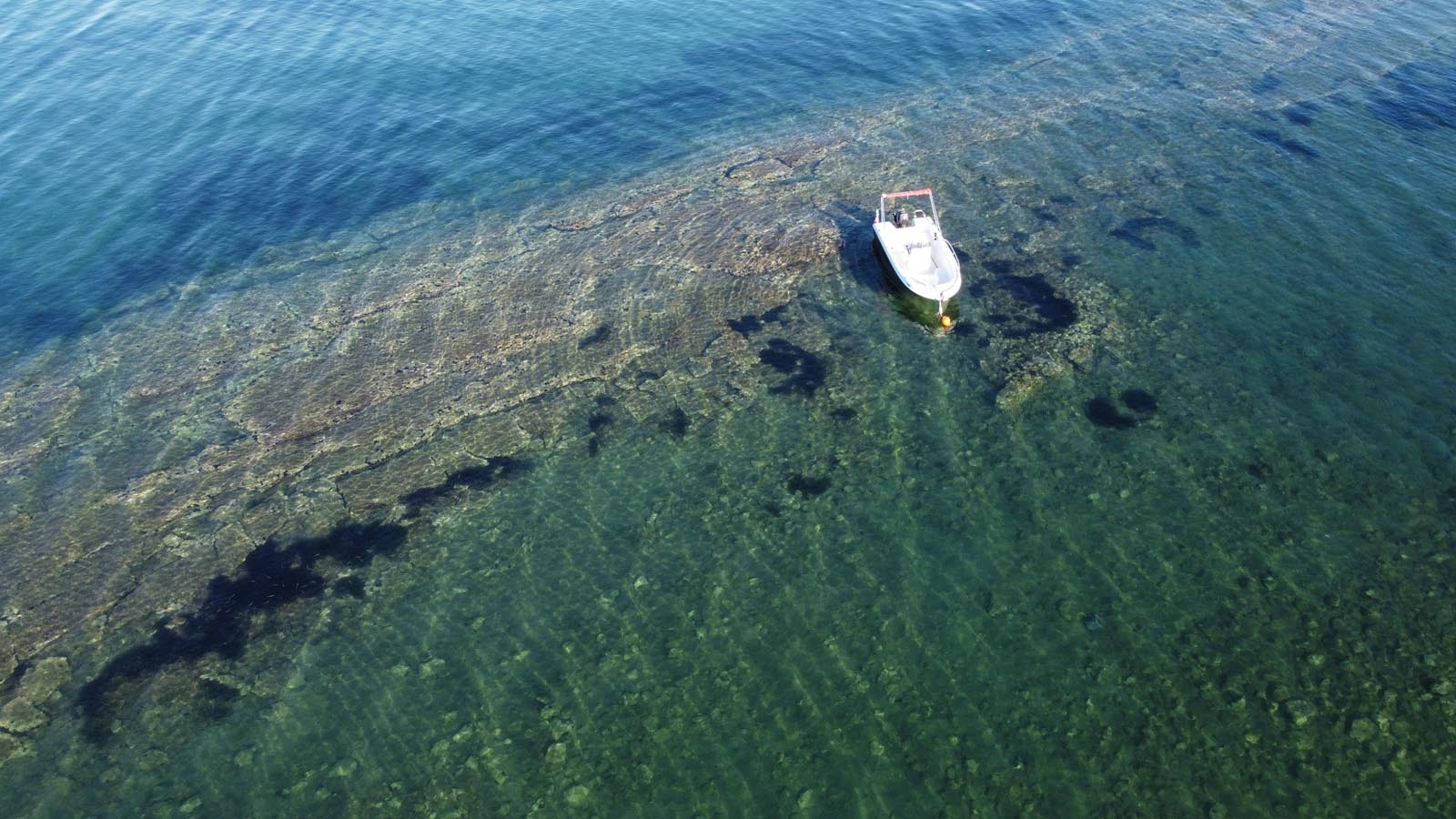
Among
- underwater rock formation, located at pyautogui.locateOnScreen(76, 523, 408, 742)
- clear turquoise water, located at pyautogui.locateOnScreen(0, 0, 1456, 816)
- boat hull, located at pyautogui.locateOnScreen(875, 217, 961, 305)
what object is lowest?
underwater rock formation, located at pyautogui.locateOnScreen(76, 523, 408, 742)

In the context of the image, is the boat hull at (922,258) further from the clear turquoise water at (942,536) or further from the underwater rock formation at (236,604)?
the underwater rock formation at (236,604)

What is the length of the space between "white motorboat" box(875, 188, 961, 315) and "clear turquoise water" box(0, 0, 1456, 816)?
2.07m

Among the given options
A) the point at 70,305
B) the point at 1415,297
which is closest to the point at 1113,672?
the point at 1415,297

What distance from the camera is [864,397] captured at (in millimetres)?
38188

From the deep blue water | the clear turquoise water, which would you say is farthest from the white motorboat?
the deep blue water

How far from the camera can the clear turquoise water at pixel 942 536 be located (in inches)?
1015

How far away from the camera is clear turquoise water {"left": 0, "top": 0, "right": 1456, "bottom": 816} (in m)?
25.8

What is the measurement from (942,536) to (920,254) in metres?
17.9

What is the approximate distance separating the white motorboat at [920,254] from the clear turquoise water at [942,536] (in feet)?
6.78

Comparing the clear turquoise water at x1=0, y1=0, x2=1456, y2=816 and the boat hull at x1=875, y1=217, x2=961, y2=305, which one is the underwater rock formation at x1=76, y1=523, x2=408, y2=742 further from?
the boat hull at x1=875, y1=217, x2=961, y2=305

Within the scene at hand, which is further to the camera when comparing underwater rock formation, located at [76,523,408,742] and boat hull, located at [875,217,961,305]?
boat hull, located at [875,217,961,305]

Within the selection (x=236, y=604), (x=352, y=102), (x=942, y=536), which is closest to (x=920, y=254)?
(x=942, y=536)

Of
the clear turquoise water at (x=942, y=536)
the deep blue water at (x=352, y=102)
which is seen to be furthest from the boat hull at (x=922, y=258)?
→ the deep blue water at (x=352, y=102)

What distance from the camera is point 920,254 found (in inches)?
1750
